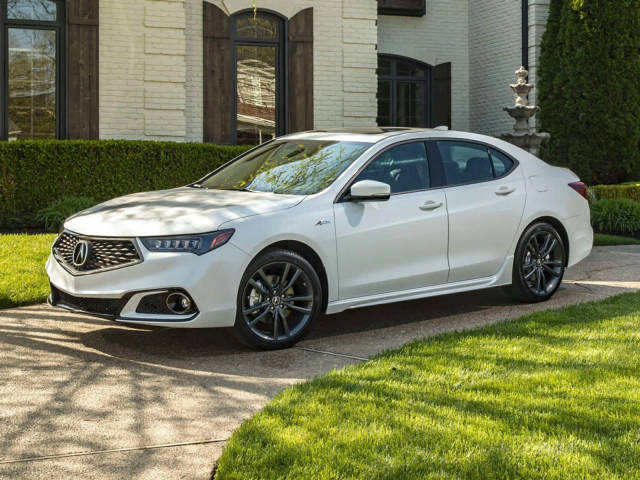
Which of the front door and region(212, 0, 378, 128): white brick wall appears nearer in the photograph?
the front door

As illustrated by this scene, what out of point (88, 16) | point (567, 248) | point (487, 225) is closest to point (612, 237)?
point (567, 248)

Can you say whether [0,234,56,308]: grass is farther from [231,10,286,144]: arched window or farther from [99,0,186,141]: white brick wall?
[231,10,286,144]: arched window

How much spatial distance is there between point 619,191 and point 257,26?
277 inches

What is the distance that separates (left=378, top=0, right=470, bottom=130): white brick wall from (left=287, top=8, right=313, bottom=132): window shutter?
3.79 metres

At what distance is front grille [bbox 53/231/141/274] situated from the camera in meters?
6.23

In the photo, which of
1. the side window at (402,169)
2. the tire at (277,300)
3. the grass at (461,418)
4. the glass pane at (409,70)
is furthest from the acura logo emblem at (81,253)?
the glass pane at (409,70)

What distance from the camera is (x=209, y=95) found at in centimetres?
1627

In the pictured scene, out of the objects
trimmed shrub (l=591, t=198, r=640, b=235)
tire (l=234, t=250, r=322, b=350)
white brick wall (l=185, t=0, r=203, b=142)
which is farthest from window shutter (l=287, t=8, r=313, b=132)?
tire (l=234, t=250, r=322, b=350)

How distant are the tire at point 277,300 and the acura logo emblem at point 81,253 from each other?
1068 millimetres

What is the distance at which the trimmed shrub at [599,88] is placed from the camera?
17828mm

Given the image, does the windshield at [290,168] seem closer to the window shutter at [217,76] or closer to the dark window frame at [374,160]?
the dark window frame at [374,160]

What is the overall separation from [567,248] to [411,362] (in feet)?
10.7

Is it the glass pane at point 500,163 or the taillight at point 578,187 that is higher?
the glass pane at point 500,163

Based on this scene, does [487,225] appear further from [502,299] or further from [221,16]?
[221,16]
